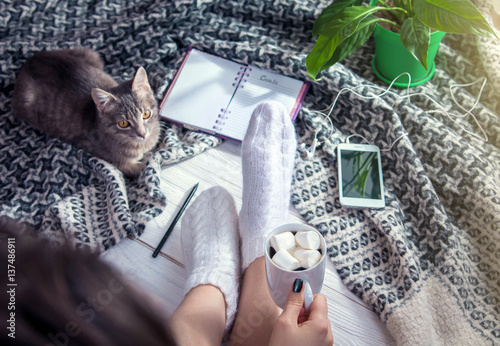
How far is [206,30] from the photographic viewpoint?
52.1 inches

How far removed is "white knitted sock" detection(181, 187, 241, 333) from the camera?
2.83ft

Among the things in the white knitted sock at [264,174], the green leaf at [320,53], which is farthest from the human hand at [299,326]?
the green leaf at [320,53]

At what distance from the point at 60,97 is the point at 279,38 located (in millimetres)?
680

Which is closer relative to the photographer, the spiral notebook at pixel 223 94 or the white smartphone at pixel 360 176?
the white smartphone at pixel 360 176

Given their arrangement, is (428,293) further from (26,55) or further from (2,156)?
(26,55)

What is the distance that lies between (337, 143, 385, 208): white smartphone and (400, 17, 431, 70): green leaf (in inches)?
11.3

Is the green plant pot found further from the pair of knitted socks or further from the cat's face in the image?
the cat's face

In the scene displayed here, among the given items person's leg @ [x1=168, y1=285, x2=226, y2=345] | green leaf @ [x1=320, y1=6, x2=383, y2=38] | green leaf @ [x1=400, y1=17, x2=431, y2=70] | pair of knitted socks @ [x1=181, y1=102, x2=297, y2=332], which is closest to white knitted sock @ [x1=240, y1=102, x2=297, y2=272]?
pair of knitted socks @ [x1=181, y1=102, x2=297, y2=332]

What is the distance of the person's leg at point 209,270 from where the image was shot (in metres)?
0.77

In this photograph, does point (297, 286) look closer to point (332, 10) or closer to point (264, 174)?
point (264, 174)

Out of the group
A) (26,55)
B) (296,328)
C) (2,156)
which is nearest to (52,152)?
(2,156)

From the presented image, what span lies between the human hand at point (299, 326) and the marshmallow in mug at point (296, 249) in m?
0.05

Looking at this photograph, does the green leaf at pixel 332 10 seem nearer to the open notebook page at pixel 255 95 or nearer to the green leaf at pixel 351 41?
the green leaf at pixel 351 41

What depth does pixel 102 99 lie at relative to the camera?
3.35 ft
